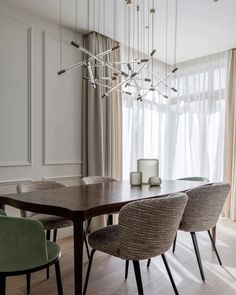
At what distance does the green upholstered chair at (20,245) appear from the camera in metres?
1.41

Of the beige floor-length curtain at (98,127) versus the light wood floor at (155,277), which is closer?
the light wood floor at (155,277)

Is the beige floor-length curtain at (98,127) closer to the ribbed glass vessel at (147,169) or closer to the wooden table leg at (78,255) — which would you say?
the ribbed glass vessel at (147,169)

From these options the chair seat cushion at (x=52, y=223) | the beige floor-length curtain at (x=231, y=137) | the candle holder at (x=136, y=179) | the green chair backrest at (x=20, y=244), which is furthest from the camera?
the beige floor-length curtain at (x=231, y=137)

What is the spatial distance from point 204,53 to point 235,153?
175cm

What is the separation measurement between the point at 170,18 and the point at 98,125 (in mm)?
1609

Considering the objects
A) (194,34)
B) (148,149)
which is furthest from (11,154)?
(194,34)

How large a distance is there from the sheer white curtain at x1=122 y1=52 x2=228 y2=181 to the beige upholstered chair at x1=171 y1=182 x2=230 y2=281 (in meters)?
2.19

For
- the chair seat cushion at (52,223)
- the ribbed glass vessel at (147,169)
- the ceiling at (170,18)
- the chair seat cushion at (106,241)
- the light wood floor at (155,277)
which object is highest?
the ceiling at (170,18)

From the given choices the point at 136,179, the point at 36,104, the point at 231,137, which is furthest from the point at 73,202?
the point at 231,137

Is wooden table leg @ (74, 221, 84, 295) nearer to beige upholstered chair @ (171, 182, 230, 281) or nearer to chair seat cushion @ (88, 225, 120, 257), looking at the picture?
chair seat cushion @ (88, 225, 120, 257)

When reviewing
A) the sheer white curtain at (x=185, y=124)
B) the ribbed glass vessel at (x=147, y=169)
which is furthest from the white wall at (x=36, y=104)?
the ribbed glass vessel at (x=147, y=169)

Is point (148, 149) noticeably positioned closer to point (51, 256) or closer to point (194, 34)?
point (194, 34)

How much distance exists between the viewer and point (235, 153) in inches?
169

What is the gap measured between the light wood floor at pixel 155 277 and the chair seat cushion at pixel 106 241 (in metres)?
0.49
